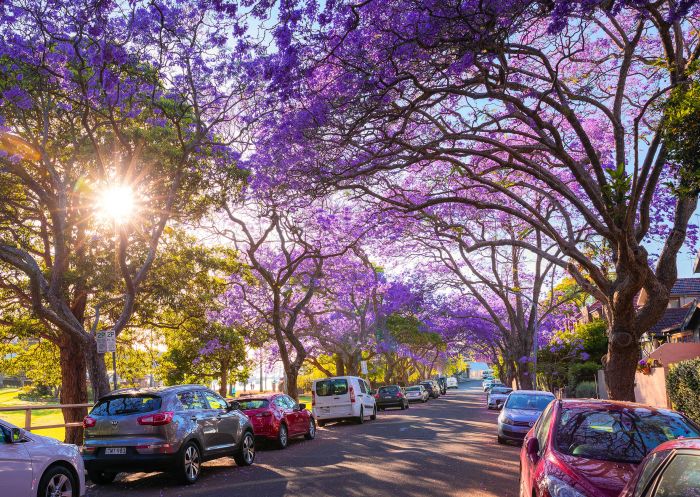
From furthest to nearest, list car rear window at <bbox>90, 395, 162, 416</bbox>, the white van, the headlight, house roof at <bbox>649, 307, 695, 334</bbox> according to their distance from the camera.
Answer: house roof at <bbox>649, 307, 695, 334</bbox> → the white van → car rear window at <bbox>90, 395, 162, 416</bbox> → the headlight

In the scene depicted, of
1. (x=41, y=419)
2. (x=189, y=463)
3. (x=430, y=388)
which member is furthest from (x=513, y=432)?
(x=430, y=388)

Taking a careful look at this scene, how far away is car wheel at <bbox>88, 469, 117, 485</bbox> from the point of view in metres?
11.0

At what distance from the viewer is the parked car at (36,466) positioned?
7668mm

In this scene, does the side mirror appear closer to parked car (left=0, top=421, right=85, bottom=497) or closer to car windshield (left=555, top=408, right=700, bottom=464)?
car windshield (left=555, top=408, right=700, bottom=464)

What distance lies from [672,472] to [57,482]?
7.71 m

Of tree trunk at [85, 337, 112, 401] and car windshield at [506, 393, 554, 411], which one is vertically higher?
tree trunk at [85, 337, 112, 401]

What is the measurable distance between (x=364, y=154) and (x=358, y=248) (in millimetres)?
13908

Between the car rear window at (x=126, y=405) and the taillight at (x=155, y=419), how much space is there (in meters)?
0.15

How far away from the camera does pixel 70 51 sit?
51.1 ft

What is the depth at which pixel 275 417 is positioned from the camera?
1655 cm

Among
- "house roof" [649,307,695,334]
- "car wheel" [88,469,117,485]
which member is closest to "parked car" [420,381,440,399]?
"house roof" [649,307,695,334]

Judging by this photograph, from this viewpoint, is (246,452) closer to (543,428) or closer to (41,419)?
(543,428)

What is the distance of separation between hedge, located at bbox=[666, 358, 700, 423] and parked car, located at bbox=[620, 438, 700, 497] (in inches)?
458

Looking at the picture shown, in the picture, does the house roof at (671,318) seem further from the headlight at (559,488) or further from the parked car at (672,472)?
the parked car at (672,472)
